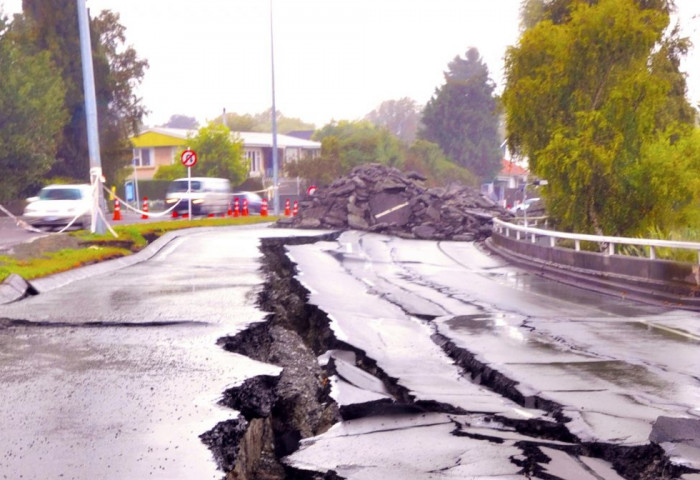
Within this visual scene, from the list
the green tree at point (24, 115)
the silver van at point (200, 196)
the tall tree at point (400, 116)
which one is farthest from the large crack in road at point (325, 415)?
the tall tree at point (400, 116)

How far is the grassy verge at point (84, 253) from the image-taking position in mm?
16781

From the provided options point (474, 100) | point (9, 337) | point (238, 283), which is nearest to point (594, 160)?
point (238, 283)

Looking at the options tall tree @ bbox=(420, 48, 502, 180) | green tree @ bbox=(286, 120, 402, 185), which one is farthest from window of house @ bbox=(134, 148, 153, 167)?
tall tree @ bbox=(420, 48, 502, 180)

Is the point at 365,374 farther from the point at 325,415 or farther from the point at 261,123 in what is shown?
the point at 261,123

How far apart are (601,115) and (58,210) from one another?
732 inches

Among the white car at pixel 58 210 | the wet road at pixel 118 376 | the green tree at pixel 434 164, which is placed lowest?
the wet road at pixel 118 376

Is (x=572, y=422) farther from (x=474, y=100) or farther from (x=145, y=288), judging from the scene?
(x=474, y=100)

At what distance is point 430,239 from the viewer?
3488 cm

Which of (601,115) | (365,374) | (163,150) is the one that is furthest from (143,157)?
(365,374)

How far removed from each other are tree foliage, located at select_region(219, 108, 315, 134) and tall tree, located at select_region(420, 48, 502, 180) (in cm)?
2929

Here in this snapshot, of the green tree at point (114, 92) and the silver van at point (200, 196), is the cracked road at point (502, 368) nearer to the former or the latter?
the silver van at point (200, 196)

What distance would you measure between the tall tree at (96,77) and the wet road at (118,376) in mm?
35785

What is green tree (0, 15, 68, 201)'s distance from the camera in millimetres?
40906

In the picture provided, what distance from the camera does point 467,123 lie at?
8538cm
